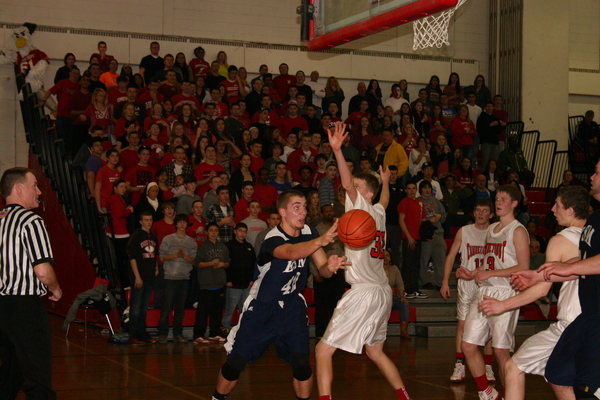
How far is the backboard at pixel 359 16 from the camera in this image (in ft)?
23.0

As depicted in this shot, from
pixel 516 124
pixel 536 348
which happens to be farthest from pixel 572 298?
pixel 516 124

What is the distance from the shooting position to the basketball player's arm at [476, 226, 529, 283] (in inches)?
255

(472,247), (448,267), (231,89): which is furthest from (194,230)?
(231,89)

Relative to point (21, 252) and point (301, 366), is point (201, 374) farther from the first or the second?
point (21, 252)

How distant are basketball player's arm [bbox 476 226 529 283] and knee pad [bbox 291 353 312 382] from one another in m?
2.00

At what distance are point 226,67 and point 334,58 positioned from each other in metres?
3.63

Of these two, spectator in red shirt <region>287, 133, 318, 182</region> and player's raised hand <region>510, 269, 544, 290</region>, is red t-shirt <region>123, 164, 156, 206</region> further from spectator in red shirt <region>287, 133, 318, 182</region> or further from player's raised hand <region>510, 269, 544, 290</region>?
player's raised hand <region>510, 269, 544, 290</region>

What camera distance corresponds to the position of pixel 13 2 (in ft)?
53.5

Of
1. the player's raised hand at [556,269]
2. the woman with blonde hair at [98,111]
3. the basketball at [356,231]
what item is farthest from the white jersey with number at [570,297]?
Answer: the woman with blonde hair at [98,111]

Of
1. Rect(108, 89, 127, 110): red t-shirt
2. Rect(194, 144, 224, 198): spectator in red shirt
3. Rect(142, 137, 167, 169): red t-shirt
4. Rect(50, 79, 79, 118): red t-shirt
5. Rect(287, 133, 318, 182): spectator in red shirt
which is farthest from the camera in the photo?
Rect(108, 89, 127, 110): red t-shirt

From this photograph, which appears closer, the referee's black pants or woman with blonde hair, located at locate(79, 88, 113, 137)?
the referee's black pants

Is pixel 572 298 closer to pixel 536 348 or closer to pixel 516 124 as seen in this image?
pixel 536 348

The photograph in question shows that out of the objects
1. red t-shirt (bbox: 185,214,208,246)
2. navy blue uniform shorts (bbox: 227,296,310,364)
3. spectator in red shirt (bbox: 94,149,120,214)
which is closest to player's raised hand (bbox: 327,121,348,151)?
navy blue uniform shorts (bbox: 227,296,310,364)

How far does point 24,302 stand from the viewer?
4.91 meters
